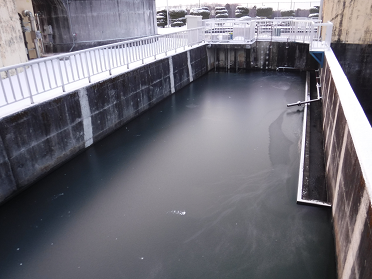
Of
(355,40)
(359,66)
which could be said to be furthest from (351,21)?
(359,66)

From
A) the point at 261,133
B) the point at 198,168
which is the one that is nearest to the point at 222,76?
the point at 261,133

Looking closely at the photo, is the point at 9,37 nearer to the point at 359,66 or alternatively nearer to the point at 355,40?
the point at 355,40

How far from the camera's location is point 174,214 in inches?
207

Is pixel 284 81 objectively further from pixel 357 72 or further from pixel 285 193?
pixel 285 193

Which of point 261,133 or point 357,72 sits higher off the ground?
point 357,72

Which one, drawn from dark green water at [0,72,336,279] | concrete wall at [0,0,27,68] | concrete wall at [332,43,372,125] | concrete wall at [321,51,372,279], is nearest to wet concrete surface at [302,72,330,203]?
dark green water at [0,72,336,279]

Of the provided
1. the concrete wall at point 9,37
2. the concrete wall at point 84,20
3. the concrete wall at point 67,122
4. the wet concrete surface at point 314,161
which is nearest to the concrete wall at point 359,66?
the wet concrete surface at point 314,161

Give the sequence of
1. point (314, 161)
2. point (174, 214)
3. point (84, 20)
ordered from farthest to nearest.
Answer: point (84, 20) → point (314, 161) → point (174, 214)

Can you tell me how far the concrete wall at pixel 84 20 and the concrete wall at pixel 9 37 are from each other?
471cm

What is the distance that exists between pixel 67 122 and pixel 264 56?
38.1ft

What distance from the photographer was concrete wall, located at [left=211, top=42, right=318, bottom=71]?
14.7 metres

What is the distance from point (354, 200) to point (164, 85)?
28.4 ft

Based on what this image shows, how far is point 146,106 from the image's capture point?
10.1 metres

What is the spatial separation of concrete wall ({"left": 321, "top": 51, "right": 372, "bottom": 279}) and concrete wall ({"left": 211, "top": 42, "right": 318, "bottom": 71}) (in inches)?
406
